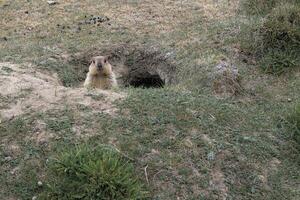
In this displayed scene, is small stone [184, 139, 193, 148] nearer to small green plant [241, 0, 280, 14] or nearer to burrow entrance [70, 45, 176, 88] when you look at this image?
burrow entrance [70, 45, 176, 88]

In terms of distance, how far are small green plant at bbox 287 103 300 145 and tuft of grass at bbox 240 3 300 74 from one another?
1.51 meters

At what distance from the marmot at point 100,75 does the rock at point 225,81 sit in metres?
1.51

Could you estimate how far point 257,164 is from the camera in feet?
16.7

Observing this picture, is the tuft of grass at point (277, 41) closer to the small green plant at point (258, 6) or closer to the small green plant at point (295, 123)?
the small green plant at point (258, 6)

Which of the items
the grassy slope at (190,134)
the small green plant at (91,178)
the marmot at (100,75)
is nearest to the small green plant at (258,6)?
the grassy slope at (190,134)

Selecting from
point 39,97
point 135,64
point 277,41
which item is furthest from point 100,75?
point 277,41

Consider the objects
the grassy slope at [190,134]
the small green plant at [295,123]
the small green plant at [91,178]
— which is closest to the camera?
the small green plant at [91,178]

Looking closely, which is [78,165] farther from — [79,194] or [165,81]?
[165,81]

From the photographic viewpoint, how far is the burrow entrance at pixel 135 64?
7703mm

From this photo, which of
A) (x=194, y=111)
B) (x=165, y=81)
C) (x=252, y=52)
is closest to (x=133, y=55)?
(x=165, y=81)

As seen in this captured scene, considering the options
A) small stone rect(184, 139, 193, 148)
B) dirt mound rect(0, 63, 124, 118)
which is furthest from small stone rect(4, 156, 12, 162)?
small stone rect(184, 139, 193, 148)

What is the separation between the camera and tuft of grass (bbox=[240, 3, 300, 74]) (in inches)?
285

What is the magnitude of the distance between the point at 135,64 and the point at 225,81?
1.82 m

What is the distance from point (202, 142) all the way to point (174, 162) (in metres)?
0.40
